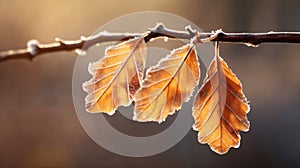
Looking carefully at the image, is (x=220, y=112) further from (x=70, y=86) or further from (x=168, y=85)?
(x=70, y=86)

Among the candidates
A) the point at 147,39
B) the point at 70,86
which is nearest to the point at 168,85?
the point at 147,39

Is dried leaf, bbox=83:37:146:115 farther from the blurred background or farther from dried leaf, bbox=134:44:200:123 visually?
the blurred background

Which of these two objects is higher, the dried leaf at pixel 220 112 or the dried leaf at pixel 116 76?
the dried leaf at pixel 116 76

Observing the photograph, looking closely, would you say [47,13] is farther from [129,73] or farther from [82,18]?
[129,73]

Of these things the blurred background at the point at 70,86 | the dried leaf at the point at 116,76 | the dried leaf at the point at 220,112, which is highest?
the blurred background at the point at 70,86

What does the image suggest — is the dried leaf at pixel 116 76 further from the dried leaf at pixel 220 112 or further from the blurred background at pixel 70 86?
the blurred background at pixel 70 86

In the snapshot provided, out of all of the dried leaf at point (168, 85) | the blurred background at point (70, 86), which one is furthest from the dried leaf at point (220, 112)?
the blurred background at point (70, 86)

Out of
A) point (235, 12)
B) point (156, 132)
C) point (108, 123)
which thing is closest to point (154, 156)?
point (156, 132)
